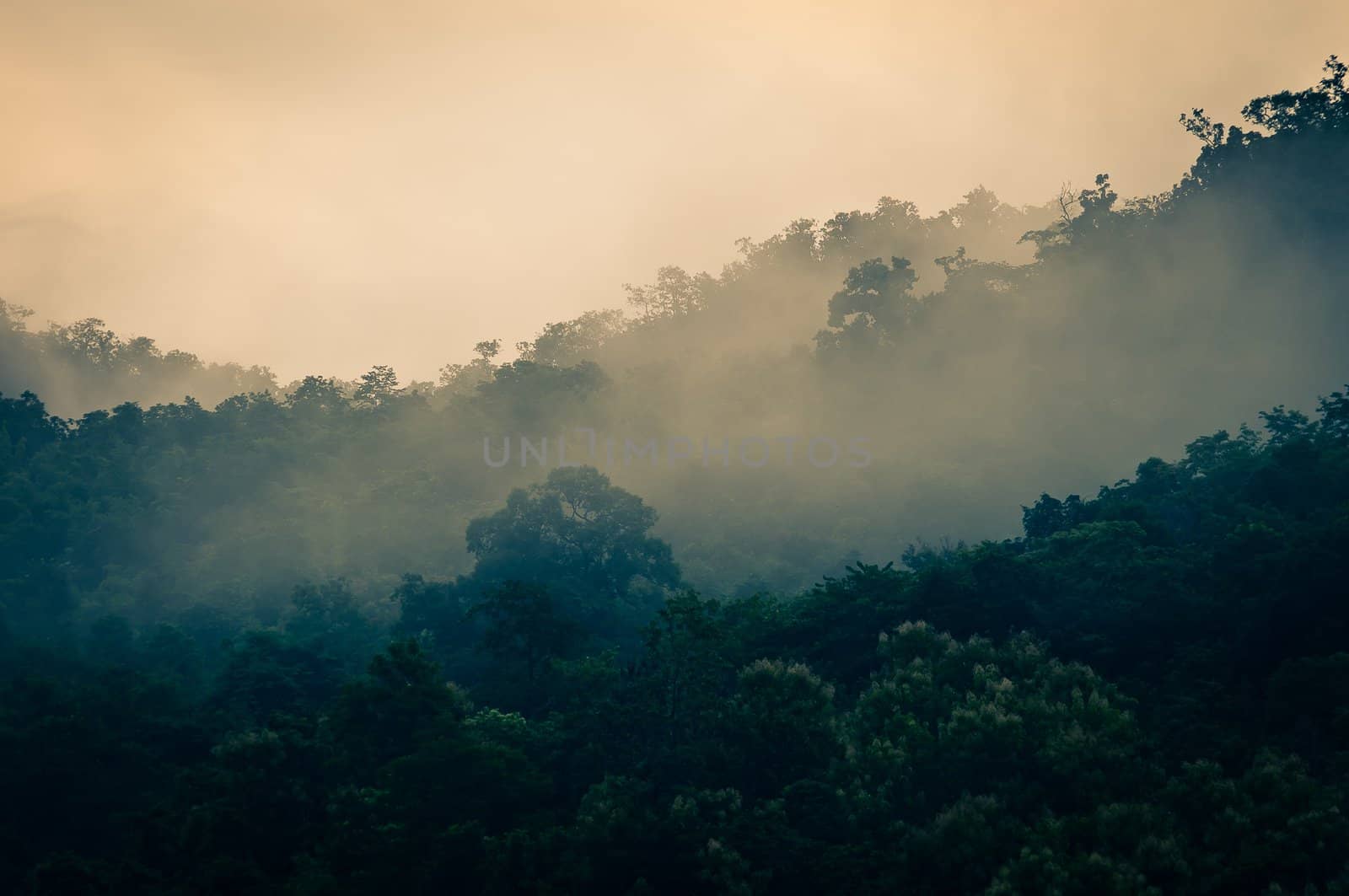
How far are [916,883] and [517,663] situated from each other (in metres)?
18.5

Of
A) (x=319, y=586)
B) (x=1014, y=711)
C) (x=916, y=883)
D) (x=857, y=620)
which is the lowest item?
(x=916, y=883)

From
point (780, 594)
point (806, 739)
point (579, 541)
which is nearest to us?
point (806, 739)

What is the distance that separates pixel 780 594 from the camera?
5678cm

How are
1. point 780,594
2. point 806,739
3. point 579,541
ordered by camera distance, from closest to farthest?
point 806,739, point 579,541, point 780,594

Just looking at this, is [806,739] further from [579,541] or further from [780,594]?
[780,594]

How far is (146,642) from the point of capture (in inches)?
1970

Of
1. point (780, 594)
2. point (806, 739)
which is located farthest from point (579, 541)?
point (806, 739)

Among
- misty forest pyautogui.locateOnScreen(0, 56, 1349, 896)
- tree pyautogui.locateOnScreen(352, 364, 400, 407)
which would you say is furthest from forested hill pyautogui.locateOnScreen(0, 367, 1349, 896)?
tree pyautogui.locateOnScreen(352, 364, 400, 407)

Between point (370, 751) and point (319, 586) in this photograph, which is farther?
point (319, 586)

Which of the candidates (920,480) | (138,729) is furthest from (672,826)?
(920,480)

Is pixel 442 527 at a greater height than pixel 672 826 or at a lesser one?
greater

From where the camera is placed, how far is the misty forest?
88.0 ft

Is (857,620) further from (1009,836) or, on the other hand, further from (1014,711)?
(1009,836)

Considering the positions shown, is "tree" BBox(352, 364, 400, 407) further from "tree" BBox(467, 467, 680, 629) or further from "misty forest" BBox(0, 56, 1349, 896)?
"tree" BBox(467, 467, 680, 629)
